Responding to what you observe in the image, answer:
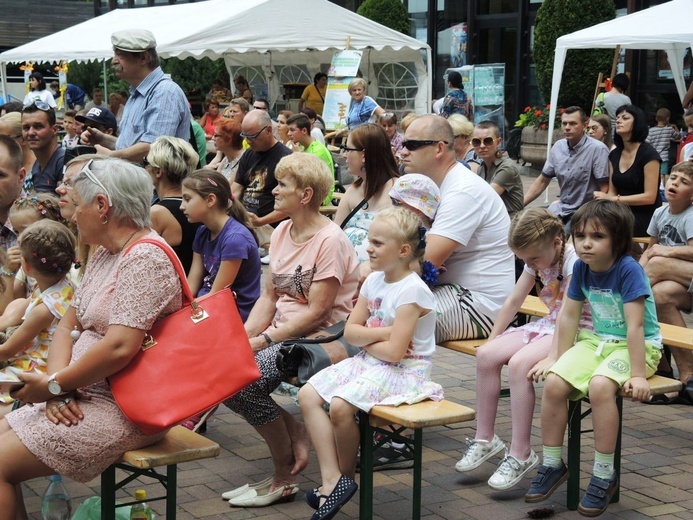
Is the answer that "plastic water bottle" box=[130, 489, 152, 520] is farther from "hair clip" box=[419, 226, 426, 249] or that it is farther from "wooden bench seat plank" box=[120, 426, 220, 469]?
"hair clip" box=[419, 226, 426, 249]

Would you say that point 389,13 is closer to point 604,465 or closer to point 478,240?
point 478,240

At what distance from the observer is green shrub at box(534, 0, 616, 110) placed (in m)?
18.3

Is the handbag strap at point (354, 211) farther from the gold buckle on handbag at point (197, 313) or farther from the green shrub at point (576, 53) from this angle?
the green shrub at point (576, 53)

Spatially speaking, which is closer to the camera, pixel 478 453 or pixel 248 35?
pixel 478 453

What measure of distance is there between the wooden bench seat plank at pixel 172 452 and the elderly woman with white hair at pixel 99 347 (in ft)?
0.14

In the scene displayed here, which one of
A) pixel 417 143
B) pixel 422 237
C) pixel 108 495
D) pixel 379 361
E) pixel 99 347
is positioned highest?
pixel 417 143

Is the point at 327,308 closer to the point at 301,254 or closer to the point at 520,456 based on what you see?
the point at 301,254

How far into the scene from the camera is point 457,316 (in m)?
5.16

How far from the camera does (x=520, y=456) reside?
4664 millimetres

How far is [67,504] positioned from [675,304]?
3974mm

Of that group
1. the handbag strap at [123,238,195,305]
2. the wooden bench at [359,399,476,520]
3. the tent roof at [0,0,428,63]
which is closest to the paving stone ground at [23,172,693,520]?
the wooden bench at [359,399,476,520]

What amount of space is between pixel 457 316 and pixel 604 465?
117cm

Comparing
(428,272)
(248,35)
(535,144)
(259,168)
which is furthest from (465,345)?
(535,144)

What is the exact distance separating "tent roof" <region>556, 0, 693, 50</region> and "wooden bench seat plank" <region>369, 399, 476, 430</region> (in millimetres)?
9014
